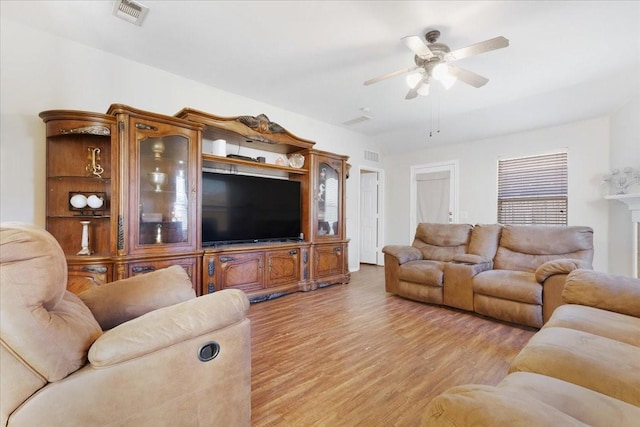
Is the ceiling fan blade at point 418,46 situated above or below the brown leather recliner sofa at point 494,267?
above

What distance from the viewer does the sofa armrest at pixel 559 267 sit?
101 inches

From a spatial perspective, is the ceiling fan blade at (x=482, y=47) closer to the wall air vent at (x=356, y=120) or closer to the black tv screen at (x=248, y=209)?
the wall air vent at (x=356, y=120)

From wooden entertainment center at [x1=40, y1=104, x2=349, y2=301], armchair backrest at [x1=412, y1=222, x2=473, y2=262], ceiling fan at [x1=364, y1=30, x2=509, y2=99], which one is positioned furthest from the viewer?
armchair backrest at [x1=412, y1=222, x2=473, y2=262]

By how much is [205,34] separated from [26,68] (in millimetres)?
1666

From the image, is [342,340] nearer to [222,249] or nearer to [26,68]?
[222,249]

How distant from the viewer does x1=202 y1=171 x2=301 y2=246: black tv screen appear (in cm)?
344

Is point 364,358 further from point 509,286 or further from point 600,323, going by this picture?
point 509,286

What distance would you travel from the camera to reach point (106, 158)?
2.86 metres

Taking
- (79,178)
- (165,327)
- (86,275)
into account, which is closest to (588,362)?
(165,327)

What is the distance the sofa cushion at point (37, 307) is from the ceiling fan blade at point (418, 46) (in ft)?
8.23

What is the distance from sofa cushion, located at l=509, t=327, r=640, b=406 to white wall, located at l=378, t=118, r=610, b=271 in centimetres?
381

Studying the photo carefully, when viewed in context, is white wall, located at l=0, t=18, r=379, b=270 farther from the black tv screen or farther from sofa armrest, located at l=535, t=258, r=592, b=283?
sofa armrest, located at l=535, t=258, r=592, b=283

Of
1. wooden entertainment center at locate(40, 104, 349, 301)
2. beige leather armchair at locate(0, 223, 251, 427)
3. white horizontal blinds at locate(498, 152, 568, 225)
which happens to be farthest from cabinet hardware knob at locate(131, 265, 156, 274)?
white horizontal blinds at locate(498, 152, 568, 225)

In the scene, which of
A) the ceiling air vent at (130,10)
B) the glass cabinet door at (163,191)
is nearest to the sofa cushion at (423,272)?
the glass cabinet door at (163,191)
